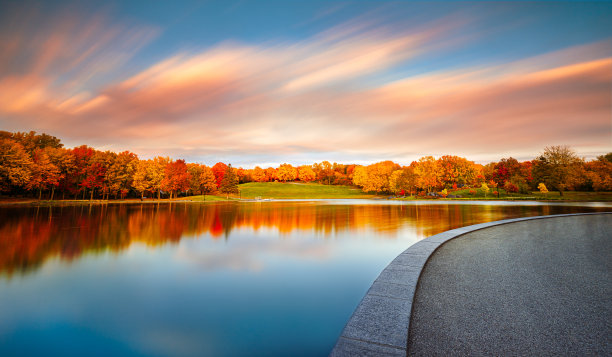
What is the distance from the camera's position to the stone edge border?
10.2ft

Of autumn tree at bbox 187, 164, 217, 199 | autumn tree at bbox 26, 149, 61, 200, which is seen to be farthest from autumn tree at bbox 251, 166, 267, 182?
autumn tree at bbox 26, 149, 61, 200

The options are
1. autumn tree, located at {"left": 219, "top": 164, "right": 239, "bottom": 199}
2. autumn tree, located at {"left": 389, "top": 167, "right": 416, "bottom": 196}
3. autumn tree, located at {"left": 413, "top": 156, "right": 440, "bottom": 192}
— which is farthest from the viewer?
autumn tree, located at {"left": 219, "top": 164, "right": 239, "bottom": 199}

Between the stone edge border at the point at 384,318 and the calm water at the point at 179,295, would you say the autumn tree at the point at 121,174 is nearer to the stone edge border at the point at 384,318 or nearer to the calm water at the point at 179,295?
the calm water at the point at 179,295

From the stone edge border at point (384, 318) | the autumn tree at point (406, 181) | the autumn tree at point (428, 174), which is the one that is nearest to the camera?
the stone edge border at point (384, 318)

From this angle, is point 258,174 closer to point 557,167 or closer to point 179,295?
point 557,167

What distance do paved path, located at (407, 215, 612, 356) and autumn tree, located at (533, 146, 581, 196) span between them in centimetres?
4816

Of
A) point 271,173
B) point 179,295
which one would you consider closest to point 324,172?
point 271,173

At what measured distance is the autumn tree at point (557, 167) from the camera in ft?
145

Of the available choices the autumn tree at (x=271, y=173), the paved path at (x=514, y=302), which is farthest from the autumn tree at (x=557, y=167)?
the autumn tree at (x=271, y=173)

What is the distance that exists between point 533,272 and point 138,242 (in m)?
11.7

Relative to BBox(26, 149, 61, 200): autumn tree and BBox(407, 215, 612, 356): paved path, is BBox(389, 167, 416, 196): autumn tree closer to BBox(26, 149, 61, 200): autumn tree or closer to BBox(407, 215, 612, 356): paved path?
BBox(407, 215, 612, 356): paved path

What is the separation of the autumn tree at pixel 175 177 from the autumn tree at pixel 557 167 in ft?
219

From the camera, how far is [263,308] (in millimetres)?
4625

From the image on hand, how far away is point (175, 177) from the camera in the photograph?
58.3 meters
